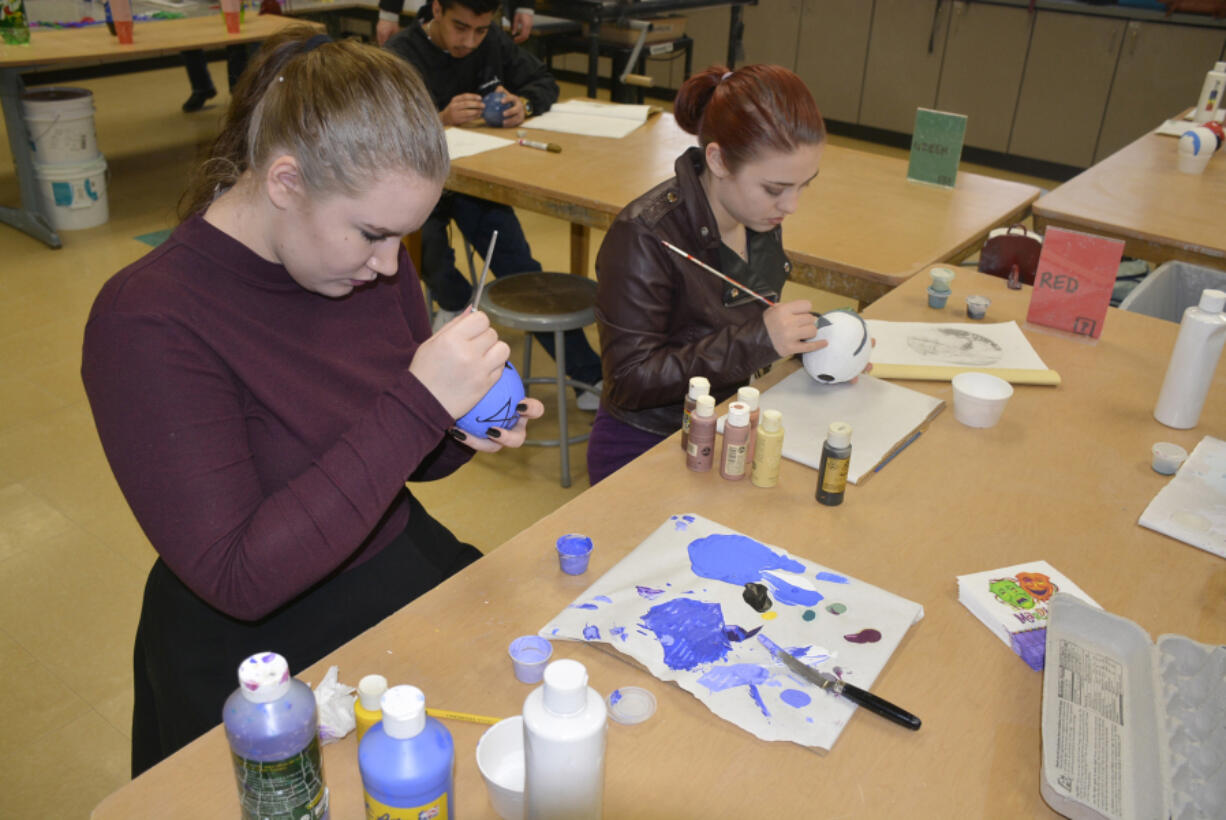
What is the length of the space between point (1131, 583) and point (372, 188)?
1030 mm

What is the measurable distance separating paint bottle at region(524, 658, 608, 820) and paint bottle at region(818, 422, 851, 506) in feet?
2.14

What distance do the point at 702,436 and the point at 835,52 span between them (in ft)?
17.4

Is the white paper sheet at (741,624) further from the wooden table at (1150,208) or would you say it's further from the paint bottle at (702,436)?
the wooden table at (1150,208)

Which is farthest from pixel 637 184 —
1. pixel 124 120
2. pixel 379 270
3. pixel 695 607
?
pixel 124 120

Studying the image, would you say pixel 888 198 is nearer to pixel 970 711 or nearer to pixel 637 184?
pixel 637 184

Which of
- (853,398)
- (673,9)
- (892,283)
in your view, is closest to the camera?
(853,398)

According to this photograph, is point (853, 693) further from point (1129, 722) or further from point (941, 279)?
point (941, 279)

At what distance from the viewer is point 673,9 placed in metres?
4.68

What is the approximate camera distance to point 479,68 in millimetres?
3330

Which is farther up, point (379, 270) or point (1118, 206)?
point (379, 270)

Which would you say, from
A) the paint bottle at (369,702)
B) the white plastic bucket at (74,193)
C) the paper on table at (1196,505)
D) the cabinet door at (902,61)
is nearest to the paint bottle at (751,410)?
the paper on table at (1196,505)

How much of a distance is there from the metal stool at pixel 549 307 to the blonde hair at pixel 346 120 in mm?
1360

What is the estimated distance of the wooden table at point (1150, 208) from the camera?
7.55 ft

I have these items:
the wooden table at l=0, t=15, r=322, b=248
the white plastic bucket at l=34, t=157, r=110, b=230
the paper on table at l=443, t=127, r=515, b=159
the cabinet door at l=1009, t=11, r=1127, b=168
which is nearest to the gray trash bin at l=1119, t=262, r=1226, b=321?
the paper on table at l=443, t=127, r=515, b=159
